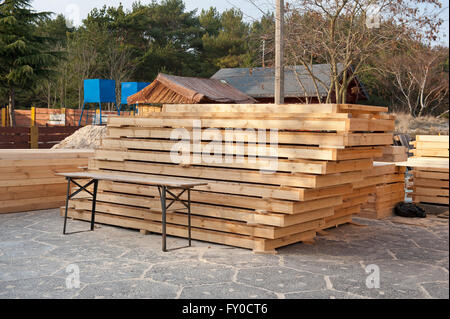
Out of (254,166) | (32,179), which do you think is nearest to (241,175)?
(254,166)

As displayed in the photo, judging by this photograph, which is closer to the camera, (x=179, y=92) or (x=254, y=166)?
(x=254, y=166)

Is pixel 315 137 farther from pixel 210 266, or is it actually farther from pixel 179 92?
pixel 179 92

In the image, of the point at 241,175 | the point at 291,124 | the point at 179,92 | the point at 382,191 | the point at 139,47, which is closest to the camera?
the point at 291,124

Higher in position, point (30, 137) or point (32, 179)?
point (30, 137)

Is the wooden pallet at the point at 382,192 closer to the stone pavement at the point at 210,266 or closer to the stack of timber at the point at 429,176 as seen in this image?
the stack of timber at the point at 429,176

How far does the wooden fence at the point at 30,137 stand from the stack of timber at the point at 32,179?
8860mm

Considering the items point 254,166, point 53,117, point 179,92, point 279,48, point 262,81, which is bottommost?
point 254,166

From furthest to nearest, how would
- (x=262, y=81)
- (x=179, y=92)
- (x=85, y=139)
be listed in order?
(x=262, y=81), (x=179, y=92), (x=85, y=139)

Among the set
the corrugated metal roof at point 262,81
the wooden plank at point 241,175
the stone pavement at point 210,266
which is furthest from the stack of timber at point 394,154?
the corrugated metal roof at point 262,81

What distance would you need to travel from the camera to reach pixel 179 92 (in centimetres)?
2334

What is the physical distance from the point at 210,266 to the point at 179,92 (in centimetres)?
1780

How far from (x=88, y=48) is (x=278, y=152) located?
36.0 meters

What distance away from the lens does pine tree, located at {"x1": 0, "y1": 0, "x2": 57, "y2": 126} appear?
96.8ft

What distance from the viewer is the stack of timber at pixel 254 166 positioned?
266 inches
